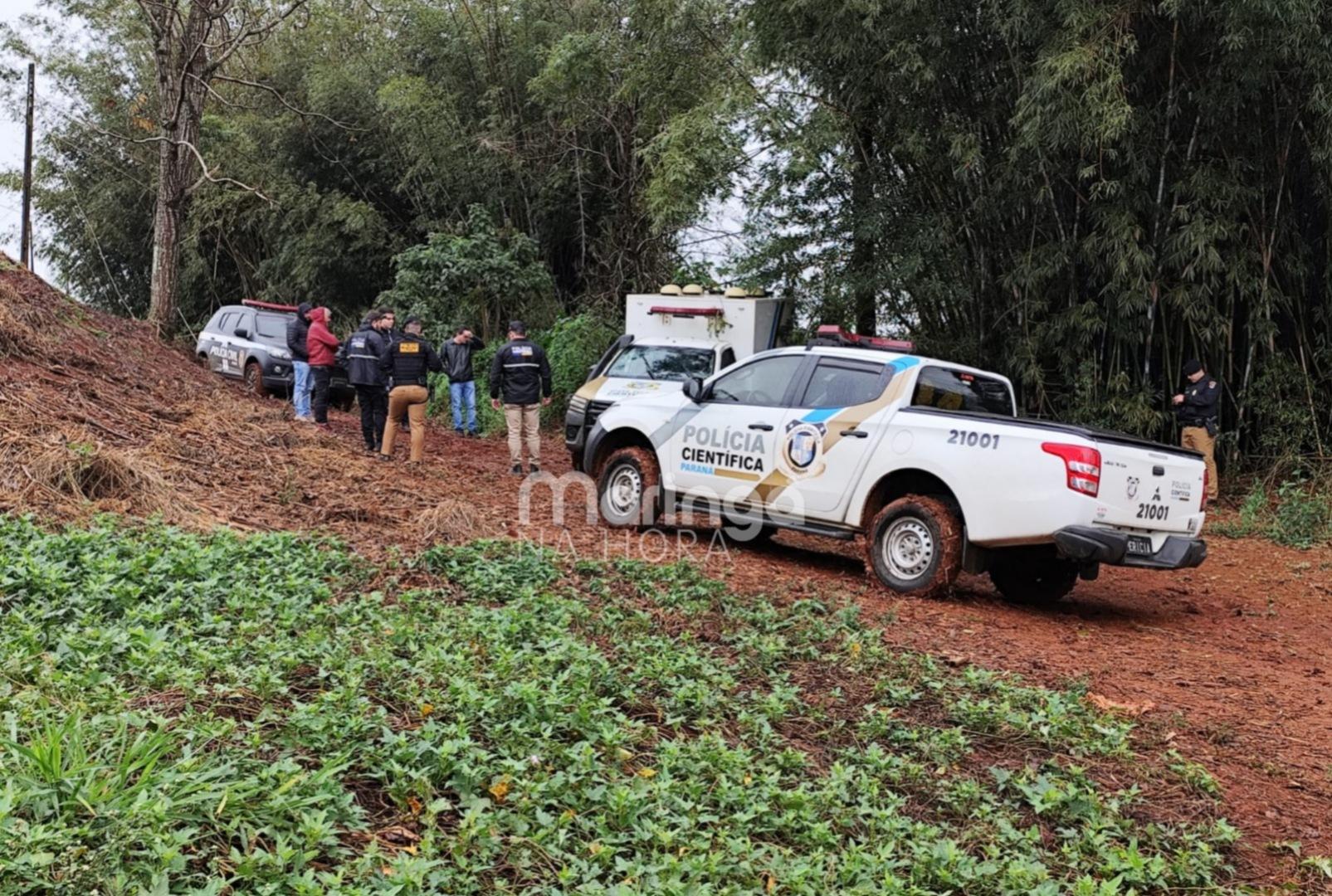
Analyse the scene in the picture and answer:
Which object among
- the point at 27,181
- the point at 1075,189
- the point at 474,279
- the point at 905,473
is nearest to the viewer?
the point at 905,473

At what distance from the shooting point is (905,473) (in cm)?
748

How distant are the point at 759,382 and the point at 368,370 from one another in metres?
5.21

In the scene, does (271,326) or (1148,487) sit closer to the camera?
(1148,487)

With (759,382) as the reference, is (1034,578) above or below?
below

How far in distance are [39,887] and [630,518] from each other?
6533 mm

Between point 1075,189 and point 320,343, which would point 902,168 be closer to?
point 1075,189

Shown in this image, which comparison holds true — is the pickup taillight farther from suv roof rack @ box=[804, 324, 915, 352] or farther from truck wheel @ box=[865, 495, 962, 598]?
suv roof rack @ box=[804, 324, 915, 352]

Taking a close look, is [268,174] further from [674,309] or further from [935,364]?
[935,364]

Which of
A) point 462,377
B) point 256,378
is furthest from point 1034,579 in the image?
point 256,378

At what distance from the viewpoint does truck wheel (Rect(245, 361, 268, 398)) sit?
631 inches

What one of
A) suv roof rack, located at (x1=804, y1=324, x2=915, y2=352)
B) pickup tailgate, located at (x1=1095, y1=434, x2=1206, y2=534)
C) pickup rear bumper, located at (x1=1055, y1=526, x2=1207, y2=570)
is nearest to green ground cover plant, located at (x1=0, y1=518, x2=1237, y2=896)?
pickup rear bumper, located at (x1=1055, y1=526, x2=1207, y2=570)

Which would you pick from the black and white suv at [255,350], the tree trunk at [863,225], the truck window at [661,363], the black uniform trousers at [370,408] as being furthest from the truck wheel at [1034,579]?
the black and white suv at [255,350]

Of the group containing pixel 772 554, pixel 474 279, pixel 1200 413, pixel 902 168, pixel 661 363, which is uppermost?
pixel 902 168

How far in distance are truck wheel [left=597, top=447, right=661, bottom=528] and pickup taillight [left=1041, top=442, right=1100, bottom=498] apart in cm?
334
